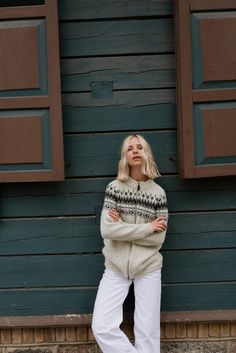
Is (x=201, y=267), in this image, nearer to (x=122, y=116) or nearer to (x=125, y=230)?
(x=125, y=230)

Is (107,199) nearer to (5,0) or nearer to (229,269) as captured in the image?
(229,269)

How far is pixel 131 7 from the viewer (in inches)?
125

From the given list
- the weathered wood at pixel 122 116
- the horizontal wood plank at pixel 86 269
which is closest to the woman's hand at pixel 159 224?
the horizontal wood plank at pixel 86 269

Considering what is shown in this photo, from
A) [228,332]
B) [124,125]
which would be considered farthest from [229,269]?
A: [124,125]

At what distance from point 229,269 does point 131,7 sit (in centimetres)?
176

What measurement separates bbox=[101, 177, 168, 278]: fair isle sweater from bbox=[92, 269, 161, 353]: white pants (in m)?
0.07

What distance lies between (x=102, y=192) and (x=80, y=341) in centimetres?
98

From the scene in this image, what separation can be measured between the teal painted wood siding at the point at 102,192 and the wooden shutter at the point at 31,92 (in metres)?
0.13

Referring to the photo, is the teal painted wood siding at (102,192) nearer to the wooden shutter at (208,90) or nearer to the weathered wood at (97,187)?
the weathered wood at (97,187)

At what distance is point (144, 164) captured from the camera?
296 centimetres

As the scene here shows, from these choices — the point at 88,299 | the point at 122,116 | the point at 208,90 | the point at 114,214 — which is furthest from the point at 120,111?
the point at 88,299

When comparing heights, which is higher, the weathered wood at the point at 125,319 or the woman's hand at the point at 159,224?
the woman's hand at the point at 159,224

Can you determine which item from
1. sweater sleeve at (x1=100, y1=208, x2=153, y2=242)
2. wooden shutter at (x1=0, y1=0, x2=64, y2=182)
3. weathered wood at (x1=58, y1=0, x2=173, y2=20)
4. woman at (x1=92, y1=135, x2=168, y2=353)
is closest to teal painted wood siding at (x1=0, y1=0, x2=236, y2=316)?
weathered wood at (x1=58, y1=0, x2=173, y2=20)

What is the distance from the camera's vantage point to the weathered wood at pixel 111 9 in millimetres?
3176
